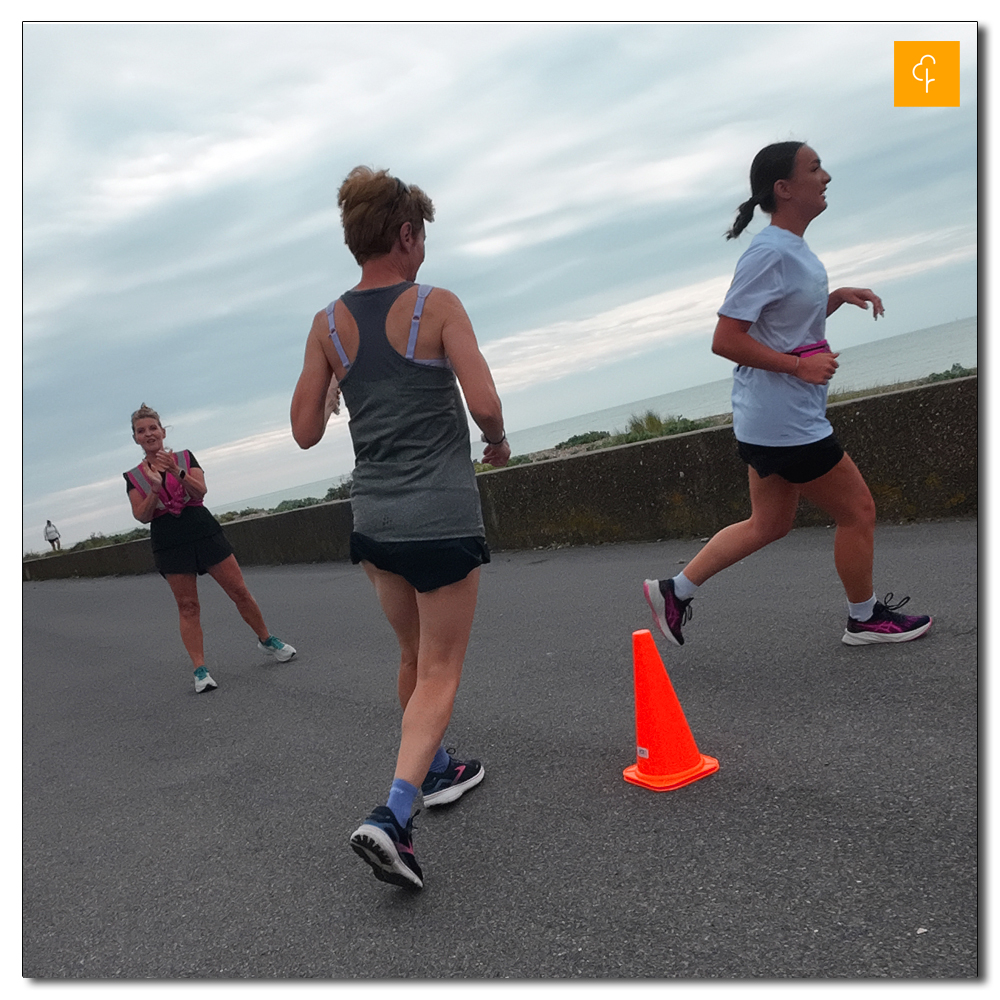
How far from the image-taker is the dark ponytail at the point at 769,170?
14.1ft

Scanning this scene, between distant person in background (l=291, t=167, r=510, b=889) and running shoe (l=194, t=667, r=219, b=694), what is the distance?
3.77 m

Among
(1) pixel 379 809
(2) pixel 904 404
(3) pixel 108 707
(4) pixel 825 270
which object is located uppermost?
(4) pixel 825 270

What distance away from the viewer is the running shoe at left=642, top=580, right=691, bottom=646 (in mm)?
4828

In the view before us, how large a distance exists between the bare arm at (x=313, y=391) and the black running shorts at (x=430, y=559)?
1.22 feet

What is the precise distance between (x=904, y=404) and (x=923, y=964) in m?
6.04

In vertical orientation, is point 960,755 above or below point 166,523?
below

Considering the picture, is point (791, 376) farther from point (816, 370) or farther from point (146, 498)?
point (146, 498)

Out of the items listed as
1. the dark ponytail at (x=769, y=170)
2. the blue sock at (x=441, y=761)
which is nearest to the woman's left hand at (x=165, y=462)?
the blue sock at (x=441, y=761)

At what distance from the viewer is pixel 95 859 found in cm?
381

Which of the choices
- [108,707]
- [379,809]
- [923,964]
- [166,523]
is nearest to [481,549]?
[379,809]

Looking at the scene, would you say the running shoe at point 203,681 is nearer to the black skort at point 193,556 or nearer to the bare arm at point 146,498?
the black skort at point 193,556

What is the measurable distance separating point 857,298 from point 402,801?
10.1ft

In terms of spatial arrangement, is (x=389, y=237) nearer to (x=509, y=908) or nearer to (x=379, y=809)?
(x=379, y=809)

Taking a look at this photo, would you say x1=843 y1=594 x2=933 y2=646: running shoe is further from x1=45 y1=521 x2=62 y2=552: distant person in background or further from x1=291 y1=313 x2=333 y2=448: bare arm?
x1=45 y1=521 x2=62 y2=552: distant person in background
